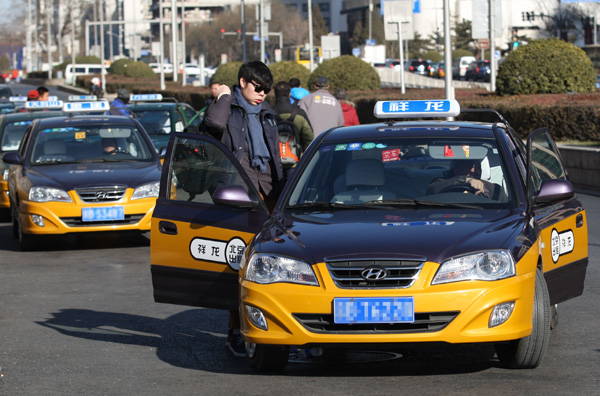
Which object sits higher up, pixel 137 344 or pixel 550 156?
pixel 550 156

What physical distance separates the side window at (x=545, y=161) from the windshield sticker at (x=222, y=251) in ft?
6.75

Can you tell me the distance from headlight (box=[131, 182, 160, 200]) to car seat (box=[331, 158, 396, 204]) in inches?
247

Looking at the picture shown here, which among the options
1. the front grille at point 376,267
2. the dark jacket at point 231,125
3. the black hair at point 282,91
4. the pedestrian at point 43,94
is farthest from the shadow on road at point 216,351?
the pedestrian at point 43,94

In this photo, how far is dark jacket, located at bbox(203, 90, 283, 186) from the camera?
25.4ft

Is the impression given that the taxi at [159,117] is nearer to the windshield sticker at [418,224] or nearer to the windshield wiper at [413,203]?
the windshield wiper at [413,203]

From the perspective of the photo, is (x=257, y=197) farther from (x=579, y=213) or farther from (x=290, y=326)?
(x=579, y=213)

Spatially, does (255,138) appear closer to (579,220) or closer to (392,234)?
(392,234)

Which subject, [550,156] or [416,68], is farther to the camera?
[416,68]

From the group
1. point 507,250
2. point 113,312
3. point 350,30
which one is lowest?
point 113,312

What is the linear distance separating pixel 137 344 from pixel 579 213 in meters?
2.94

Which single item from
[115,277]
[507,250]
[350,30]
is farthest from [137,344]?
[350,30]

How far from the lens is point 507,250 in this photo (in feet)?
19.3

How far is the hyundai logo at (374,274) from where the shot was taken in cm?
573

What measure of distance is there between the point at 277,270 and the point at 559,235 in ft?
6.56
